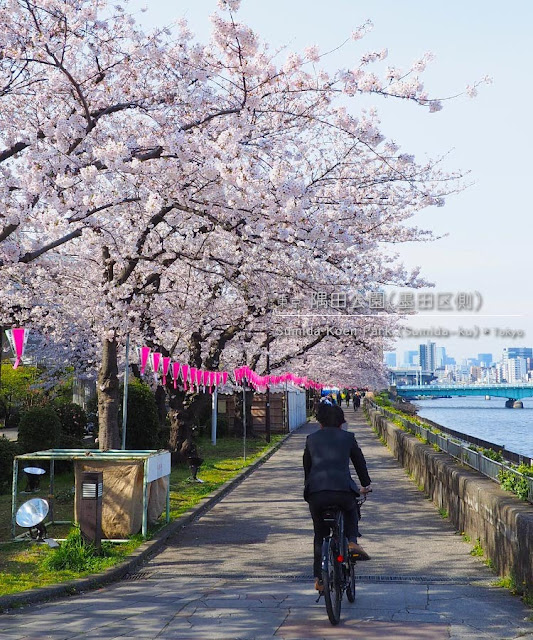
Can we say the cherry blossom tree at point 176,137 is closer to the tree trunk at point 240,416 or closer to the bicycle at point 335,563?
the bicycle at point 335,563

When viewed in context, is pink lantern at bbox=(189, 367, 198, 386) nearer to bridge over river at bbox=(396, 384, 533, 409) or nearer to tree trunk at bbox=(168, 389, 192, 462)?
tree trunk at bbox=(168, 389, 192, 462)

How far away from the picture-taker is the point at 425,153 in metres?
17.8

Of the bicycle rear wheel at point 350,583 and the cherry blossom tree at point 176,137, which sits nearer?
the bicycle rear wheel at point 350,583

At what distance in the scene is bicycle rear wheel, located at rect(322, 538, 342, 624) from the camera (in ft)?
20.6

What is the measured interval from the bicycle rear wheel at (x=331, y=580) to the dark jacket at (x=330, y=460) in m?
0.48

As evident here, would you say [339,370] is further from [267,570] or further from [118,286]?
[267,570]

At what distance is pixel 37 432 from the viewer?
18.1 metres

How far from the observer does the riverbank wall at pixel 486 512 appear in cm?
732

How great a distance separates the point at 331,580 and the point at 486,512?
3481 mm

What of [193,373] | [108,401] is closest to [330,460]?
[108,401]

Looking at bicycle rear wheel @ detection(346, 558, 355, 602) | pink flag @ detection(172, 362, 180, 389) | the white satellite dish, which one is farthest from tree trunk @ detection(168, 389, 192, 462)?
bicycle rear wheel @ detection(346, 558, 355, 602)

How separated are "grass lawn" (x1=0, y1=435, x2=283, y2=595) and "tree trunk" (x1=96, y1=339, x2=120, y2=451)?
3.91ft

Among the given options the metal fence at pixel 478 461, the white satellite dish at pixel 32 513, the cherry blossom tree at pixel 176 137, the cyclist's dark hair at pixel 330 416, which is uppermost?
the cherry blossom tree at pixel 176 137

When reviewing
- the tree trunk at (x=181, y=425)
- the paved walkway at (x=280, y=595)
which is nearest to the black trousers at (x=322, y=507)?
the paved walkway at (x=280, y=595)
